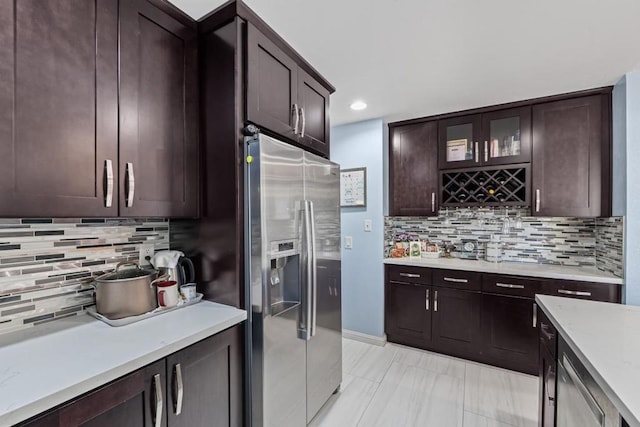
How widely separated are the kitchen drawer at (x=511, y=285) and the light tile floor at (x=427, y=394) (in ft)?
2.26

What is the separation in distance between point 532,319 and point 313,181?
86.1 inches

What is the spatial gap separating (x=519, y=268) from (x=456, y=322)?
29.1 inches

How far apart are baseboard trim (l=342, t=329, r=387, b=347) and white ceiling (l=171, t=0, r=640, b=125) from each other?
240 centimetres

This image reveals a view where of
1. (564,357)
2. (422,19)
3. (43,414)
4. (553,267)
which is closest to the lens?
(43,414)

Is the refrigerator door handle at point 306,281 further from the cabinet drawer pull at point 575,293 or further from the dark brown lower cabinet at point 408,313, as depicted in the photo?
the cabinet drawer pull at point 575,293

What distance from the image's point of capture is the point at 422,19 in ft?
5.04

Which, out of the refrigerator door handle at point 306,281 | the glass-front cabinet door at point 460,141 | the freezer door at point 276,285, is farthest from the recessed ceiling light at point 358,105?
the refrigerator door handle at point 306,281

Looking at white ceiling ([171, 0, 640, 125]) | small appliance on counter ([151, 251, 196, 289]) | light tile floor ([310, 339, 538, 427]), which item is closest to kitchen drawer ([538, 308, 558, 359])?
light tile floor ([310, 339, 538, 427])

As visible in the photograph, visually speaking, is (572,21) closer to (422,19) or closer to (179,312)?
(422,19)

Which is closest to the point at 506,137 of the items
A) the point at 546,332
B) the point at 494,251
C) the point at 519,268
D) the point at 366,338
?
the point at 494,251

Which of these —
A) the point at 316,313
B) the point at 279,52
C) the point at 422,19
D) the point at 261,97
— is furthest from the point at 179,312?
the point at 422,19

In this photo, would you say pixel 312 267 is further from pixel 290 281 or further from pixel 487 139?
pixel 487 139

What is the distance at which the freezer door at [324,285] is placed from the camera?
1800mm

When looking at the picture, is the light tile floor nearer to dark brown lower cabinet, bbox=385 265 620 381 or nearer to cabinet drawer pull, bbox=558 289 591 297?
dark brown lower cabinet, bbox=385 265 620 381
